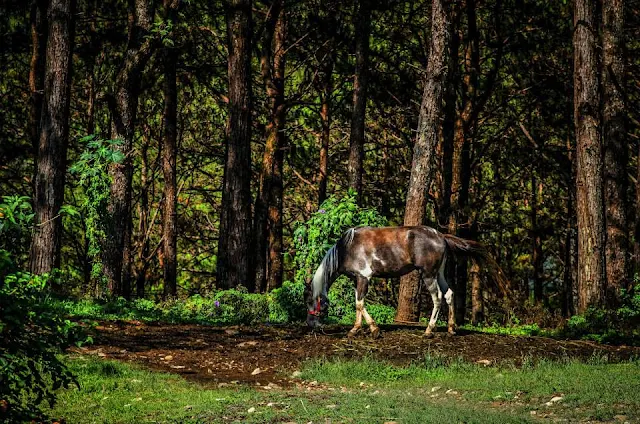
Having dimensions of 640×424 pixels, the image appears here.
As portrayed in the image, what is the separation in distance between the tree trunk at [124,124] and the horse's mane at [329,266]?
264 inches

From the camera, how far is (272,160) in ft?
93.8

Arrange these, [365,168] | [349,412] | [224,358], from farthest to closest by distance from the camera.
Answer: [365,168]
[224,358]
[349,412]

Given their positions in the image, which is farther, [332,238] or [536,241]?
[536,241]

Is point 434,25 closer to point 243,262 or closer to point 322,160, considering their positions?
point 243,262

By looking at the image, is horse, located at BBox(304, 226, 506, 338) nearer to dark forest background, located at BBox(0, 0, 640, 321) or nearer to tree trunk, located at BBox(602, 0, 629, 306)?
dark forest background, located at BBox(0, 0, 640, 321)

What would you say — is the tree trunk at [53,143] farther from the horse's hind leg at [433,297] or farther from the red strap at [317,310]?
the horse's hind leg at [433,297]

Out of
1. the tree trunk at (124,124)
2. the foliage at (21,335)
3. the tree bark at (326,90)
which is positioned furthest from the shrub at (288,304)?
the foliage at (21,335)

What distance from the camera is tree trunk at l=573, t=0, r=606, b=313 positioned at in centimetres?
2194

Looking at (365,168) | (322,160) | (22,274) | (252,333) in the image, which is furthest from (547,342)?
(365,168)

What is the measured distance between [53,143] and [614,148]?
14430 mm

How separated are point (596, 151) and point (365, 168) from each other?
16.8 meters

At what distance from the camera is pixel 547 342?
17016 millimetres

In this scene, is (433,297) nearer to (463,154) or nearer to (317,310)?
(317,310)

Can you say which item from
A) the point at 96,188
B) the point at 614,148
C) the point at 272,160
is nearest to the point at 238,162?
the point at 272,160
